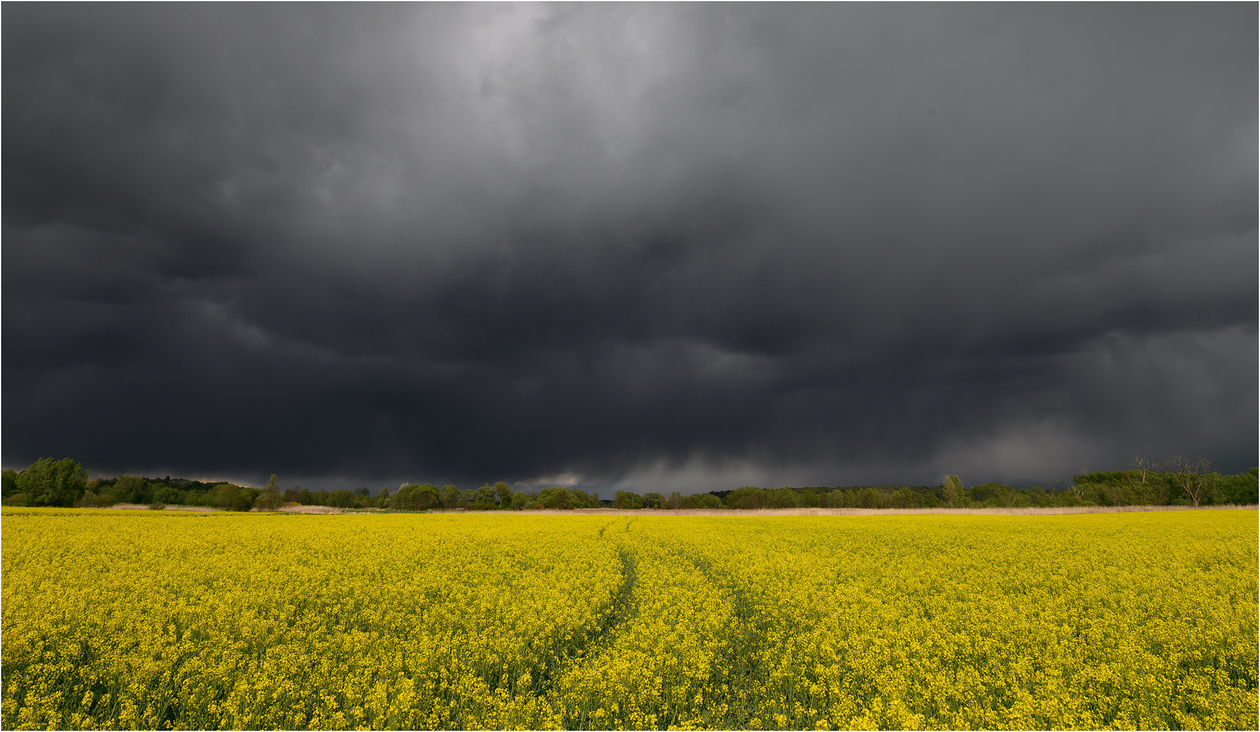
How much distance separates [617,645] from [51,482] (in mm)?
147394

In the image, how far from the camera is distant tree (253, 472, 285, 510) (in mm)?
128625

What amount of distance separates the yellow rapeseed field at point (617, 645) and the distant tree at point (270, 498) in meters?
131

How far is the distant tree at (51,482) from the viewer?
100562mm

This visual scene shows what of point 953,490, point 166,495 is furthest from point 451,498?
point 953,490

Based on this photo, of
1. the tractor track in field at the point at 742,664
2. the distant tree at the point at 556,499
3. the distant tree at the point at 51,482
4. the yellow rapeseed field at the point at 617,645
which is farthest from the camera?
the distant tree at the point at 556,499

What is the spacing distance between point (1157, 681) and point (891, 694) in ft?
17.8

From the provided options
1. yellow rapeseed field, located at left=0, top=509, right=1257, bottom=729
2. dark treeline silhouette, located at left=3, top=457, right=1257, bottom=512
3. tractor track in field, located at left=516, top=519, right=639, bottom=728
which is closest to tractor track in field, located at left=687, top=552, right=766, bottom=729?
yellow rapeseed field, located at left=0, top=509, right=1257, bottom=729

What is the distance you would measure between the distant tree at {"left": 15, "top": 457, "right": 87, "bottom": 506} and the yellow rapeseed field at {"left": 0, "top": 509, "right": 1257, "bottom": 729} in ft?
405

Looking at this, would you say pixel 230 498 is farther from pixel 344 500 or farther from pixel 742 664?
pixel 742 664

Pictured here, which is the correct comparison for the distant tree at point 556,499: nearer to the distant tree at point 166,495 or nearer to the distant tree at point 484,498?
the distant tree at point 484,498

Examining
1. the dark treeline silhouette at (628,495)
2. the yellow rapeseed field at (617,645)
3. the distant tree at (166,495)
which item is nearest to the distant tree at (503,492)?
the dark treeline silhouette at (628,495)

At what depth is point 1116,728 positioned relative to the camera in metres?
8.09

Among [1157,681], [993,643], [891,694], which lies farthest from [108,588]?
[1157,681]

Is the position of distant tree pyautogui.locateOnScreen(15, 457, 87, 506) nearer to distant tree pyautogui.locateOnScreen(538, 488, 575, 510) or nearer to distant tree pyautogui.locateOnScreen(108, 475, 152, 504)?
distant tree pyautogui.locateOnScreen(108, 475, 152, 504)
